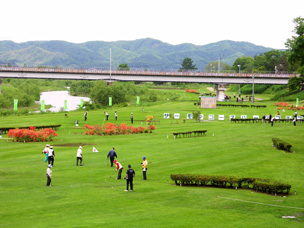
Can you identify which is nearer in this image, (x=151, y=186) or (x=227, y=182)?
Answer: (x=151, y=186)

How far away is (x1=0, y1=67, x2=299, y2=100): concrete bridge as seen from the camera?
143 metres

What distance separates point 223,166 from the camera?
35.3m

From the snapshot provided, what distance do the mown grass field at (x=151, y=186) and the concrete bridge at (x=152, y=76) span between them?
297ft

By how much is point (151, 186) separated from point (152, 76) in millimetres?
121694

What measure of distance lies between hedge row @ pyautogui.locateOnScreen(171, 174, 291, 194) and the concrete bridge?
11345cm

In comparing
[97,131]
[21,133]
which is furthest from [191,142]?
[21,133]

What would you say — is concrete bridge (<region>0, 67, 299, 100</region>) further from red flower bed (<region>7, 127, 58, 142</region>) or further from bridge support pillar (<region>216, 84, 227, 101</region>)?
red flower bed (<region>7, 127, 58, 142</region>)

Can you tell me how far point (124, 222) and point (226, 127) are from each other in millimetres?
47015

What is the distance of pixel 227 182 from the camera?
29375mm

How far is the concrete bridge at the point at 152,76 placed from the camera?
143125mm

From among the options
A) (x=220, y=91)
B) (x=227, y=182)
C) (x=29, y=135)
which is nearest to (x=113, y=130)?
(x=29, y=135)

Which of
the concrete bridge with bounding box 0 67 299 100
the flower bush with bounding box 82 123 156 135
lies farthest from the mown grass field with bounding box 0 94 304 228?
the concrete bridge with bounding box 0 67 299 100

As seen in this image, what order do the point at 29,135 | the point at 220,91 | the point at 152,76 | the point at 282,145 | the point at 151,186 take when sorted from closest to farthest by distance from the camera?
the point at 151,186
the point at 282,145
the point at 29,135
the point at 220,91
the point at 152,76

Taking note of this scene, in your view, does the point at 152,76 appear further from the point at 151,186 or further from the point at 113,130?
the point at 151,186
